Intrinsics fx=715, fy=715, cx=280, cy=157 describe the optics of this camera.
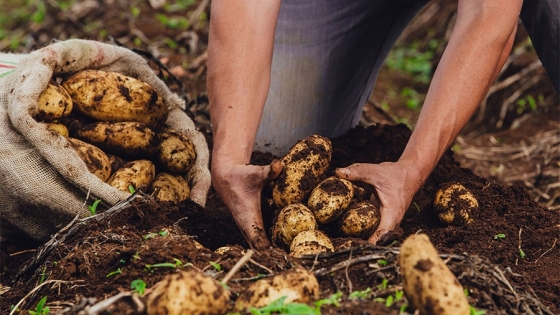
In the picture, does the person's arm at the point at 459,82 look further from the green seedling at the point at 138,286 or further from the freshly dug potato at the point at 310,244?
the green seedling at the point at 138,286

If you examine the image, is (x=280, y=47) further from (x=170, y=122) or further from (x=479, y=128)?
(x=479, y=128)

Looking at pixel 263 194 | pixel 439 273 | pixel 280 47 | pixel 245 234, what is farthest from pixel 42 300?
pixel 280 47

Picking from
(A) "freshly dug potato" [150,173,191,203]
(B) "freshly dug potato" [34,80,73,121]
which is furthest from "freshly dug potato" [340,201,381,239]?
(B) "freshly dug potato" [34,80,73,121]

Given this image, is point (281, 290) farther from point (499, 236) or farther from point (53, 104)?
point (53, 104)

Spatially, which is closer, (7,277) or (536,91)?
(7,277)

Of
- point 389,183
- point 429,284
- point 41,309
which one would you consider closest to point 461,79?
point 389,183

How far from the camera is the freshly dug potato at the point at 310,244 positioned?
7.45 ft

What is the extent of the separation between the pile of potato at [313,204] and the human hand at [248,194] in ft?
0.28

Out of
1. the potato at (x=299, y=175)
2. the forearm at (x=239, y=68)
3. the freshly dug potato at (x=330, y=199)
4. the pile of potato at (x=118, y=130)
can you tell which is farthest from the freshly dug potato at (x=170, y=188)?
the freshly dug potato at (x=330, y=199)

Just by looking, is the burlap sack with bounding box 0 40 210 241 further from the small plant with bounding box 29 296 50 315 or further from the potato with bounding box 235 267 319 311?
the potato with bounding box 235 267 319 311

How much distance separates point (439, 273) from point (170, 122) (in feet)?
6.95

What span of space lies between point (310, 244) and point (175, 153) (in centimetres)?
119

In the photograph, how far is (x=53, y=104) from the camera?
9.84 ft

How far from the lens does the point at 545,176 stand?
427cm
